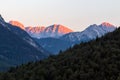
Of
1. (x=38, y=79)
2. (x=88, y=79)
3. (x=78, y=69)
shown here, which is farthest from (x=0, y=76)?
(x=88, y=79)

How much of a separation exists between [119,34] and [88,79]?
2444 inches

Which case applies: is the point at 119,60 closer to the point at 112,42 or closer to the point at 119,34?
the point at 112,42

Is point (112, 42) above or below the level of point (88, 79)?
above

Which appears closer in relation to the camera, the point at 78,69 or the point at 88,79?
the point at 88,79

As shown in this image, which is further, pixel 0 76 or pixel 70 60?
pixel 0 76

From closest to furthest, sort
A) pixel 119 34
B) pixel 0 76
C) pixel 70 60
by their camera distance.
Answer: pixel 70 60, pixel 0 76, pixel 119 34

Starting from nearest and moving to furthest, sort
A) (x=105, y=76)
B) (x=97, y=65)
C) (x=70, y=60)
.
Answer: (x=105, y=76) < (x=97, y=65) < (x=70, y=60)

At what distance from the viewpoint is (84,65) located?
427ft

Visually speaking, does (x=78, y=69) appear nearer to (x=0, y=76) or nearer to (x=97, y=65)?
(x=97, y=65)

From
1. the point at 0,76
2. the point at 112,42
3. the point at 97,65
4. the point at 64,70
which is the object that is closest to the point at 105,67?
the point at 97,65

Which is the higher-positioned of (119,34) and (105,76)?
(119,34)

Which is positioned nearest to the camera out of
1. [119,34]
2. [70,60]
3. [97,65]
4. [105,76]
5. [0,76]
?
[105,76]

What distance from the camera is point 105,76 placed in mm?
117125

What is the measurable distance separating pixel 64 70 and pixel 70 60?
10632mm
